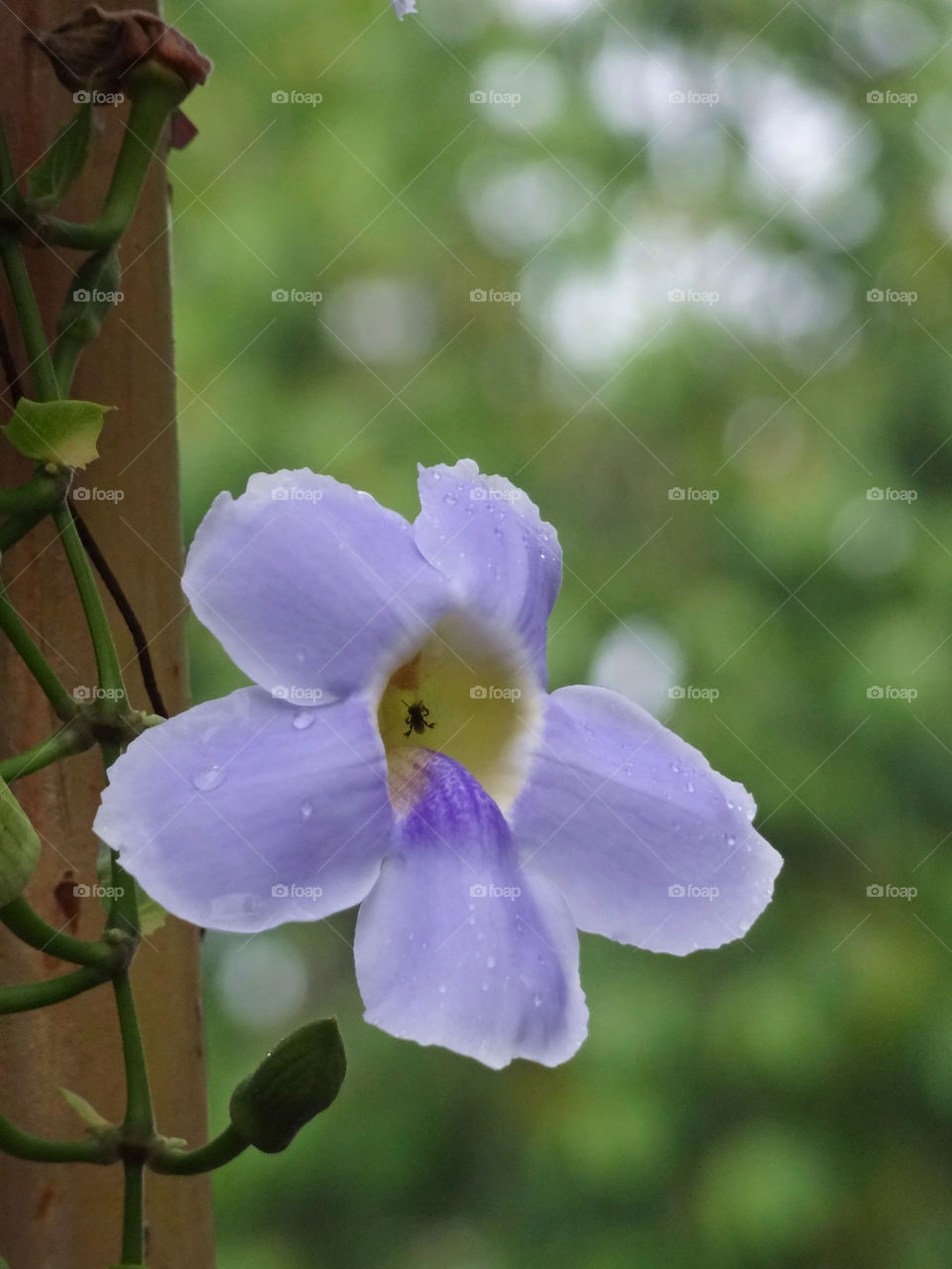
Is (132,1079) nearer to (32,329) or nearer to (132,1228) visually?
(132,1228)

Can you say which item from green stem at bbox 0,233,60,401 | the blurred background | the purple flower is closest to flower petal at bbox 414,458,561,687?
the purple flower

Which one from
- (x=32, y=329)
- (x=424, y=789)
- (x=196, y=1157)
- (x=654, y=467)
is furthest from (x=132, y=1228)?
(x=654, y=467)

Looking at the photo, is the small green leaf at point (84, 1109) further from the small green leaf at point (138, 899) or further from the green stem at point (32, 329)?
the green stem at point (32, 329)

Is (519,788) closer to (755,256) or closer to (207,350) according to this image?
(207,350)

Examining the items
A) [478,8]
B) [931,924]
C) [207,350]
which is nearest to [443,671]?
[207,350]

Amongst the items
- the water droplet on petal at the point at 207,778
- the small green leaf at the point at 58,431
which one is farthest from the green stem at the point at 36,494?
the water droplet on petal at the point at 207,778
